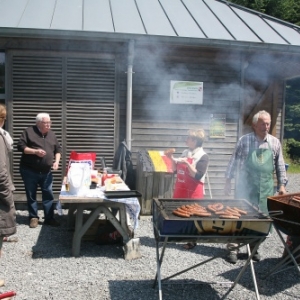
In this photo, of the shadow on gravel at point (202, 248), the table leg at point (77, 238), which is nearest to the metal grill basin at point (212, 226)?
the table leg at point (77, 238)

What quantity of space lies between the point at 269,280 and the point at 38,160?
356cm

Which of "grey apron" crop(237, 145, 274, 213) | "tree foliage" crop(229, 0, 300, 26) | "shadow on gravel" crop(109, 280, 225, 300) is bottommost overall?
"shadow on gravel" crop(109, 280, 225, 300)

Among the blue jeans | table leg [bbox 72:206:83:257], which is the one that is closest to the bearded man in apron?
table leg [bbox 72:206:83:257]

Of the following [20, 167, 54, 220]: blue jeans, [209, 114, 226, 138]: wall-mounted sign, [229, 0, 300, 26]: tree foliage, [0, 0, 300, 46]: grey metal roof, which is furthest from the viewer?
[229, 0, 300, 26]: tree foliage

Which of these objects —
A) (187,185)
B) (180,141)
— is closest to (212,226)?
(187,185)

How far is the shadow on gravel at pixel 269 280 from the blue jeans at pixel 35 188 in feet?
9.63

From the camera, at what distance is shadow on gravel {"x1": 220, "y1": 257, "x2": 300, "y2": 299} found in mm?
4109

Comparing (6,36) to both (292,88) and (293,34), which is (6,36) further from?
(292,88)

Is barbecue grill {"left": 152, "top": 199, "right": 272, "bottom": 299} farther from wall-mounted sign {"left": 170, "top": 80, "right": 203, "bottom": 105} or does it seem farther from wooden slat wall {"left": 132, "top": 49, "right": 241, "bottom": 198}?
wall-mounted sign {"left": 170, "top": 80, "right": 203, "bottom": 105}

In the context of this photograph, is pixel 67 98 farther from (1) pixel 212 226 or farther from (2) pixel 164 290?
(1) pixel 212 226

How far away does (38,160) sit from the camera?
5840 millimetres

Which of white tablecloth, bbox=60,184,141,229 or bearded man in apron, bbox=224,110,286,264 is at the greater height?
bearded man in apron, bbox=224,110,286,264

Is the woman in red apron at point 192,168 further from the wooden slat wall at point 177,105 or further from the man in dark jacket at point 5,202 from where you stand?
the man in dark jacket at point 5,202

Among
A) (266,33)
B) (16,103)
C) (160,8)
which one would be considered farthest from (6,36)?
(266,33)
